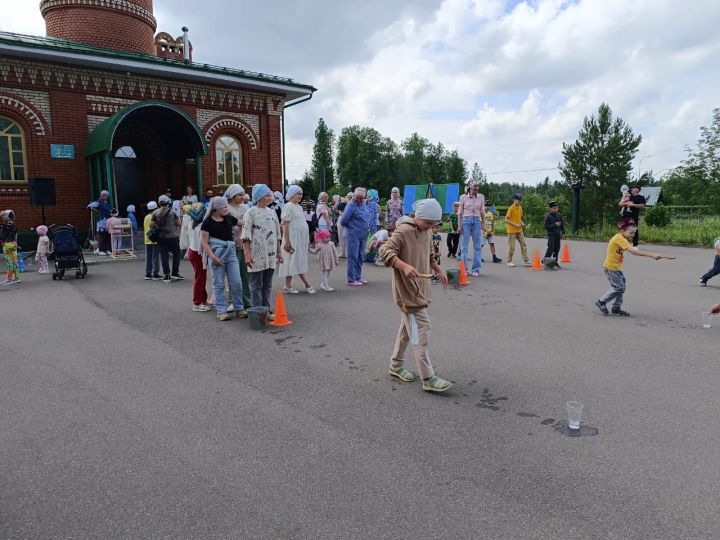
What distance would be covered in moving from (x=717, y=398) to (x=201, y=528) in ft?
14.5

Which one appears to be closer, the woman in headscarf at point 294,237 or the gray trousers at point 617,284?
the gray trousers at point 617,284

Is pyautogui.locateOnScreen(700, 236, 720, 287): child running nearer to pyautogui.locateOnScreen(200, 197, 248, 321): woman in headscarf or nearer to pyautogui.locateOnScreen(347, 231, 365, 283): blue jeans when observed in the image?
pyautogui.locateOnScreen(347, 231, 365, 283): blue jeans

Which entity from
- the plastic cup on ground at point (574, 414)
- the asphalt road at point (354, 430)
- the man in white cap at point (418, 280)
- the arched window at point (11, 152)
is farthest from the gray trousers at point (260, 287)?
the arched window at point (11, 152)

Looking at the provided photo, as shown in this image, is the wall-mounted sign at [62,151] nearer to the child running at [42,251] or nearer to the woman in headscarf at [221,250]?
the child running at [42,251]

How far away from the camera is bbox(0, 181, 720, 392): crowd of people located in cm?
485

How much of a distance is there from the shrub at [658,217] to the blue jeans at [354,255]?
1724cm

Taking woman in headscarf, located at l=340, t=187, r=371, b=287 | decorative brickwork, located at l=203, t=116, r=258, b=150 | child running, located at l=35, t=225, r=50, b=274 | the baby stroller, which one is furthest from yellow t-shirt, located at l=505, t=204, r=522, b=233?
decorative brickwork, located at l=203, t=116, r=258, b=150

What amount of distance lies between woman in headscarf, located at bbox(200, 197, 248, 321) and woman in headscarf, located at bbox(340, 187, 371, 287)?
3015mm

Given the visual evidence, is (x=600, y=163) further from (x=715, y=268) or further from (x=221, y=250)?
(x=221, y=250)

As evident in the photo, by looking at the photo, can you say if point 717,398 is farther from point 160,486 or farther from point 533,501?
point 160,486

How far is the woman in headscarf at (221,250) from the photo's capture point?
7.40 metres

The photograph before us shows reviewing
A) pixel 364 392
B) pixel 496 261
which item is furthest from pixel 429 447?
pixel 496 261

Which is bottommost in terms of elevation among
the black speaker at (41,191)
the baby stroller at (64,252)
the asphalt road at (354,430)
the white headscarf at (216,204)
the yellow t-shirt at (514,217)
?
the asphalt road at (354,430)

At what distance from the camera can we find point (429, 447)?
381cm
